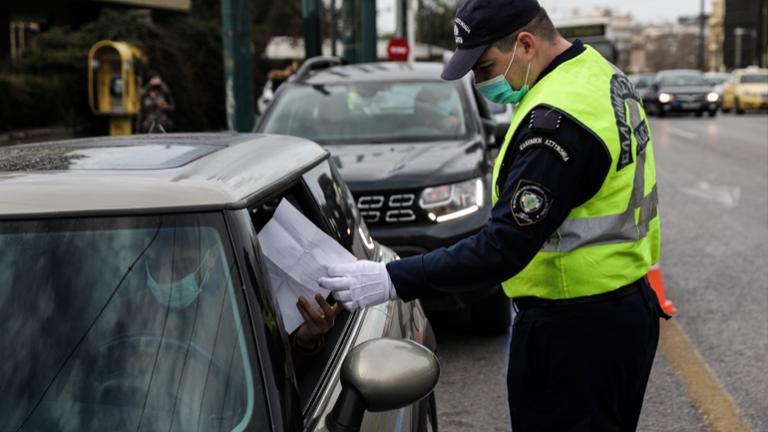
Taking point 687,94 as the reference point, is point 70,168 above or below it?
above

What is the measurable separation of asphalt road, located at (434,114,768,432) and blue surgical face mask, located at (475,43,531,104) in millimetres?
2392

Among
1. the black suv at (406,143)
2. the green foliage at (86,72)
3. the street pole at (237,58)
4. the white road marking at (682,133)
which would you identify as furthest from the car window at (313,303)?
the white road marking at (682,133)

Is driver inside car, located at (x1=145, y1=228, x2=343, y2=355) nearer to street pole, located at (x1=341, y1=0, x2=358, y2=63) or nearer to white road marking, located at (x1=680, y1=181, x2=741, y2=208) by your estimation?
white road marking, located at (x1=680, y1=181, x2=741, y2=208)

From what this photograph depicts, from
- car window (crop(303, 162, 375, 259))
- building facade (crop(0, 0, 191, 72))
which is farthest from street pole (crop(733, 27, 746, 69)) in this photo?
car window (crop(303, 162, 375, 259))

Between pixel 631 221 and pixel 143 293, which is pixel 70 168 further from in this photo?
pixel 631 221

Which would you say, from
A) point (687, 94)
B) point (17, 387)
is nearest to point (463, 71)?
point (17, 387)

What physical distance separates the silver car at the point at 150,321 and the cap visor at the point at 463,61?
2.30ft

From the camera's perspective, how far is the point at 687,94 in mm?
37656

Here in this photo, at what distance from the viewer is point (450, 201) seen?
647cm

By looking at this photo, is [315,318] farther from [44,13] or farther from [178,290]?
[44,13]

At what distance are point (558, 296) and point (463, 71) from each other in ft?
2.05

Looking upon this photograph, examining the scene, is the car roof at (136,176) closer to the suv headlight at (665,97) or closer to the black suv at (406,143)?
the black suv at (406,143)

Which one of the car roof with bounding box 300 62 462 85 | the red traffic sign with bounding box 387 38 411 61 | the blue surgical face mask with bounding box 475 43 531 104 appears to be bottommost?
the red traffic sign with bounding box 387 38 411 61

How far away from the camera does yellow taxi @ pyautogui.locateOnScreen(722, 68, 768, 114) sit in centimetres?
3997
